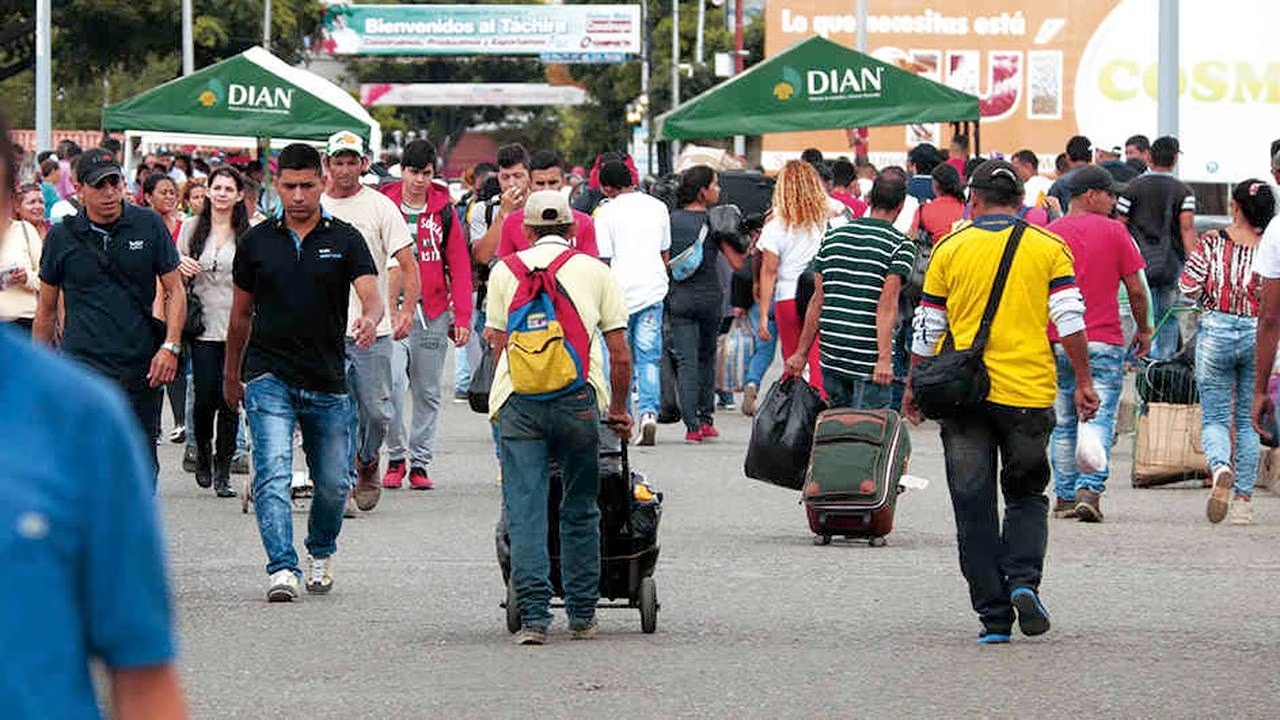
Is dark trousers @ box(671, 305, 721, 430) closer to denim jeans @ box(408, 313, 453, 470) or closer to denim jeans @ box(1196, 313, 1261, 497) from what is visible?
denim jeans @ box(408, 313, 453, 470)

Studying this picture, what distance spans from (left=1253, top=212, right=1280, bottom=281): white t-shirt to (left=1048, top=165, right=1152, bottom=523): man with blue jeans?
4.37ft

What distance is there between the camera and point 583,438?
8.94m

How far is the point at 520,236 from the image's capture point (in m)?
13.5

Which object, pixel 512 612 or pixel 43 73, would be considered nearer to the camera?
pixel 512 612

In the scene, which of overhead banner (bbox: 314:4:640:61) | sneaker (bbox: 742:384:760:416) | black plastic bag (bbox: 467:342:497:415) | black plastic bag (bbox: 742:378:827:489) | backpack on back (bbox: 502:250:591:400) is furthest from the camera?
overhead banner (bbox: 314:4:640:61)

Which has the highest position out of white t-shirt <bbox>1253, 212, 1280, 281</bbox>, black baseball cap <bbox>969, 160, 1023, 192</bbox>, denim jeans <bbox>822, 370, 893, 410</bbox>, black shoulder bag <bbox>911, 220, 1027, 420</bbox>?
black baseball cap <bbox>969, 160, 1023, 192</bbox>

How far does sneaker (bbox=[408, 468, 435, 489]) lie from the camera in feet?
48.2

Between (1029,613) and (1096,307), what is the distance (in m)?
4.16

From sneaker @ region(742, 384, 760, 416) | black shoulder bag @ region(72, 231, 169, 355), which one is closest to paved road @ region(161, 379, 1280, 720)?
black shoulder bag @ region(72, 231, 169, 355)

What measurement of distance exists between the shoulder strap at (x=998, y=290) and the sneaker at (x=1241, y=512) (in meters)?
4.54

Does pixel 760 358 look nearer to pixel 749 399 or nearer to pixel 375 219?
pixel 749 399

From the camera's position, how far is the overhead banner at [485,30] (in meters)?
105

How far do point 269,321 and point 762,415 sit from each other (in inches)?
138

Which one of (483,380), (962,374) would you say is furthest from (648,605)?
(483,380)
